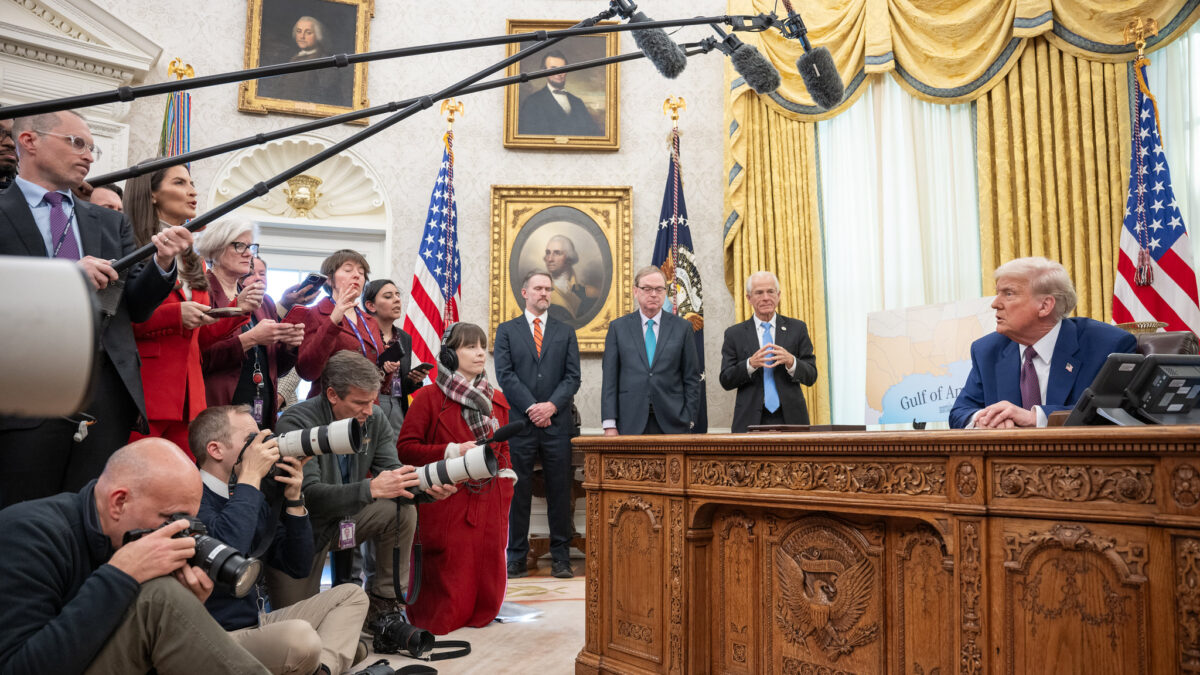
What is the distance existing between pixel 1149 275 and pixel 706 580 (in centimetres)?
340

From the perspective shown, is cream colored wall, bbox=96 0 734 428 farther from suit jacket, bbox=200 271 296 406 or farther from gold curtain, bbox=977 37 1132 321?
suit jacket, bbox=200 271 296 406

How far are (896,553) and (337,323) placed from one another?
2.34 meters

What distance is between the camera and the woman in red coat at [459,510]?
362 cm

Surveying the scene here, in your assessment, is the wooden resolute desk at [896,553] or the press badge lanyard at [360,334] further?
the press badge lanyard at [360,334]

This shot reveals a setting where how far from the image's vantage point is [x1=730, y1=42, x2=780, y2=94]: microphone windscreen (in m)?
2.34

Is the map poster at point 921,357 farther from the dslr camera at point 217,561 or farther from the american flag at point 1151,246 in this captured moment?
the dslr camera at point 217,561

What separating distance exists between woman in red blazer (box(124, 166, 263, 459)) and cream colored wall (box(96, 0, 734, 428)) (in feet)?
11.5

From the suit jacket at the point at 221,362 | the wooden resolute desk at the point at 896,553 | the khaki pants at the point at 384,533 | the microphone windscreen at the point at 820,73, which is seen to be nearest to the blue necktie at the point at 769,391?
the wooden resolute desk at the point at 896,553

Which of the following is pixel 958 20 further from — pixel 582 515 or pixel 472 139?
pixel 582 515

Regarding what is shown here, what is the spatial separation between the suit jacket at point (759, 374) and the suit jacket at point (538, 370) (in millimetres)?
1013

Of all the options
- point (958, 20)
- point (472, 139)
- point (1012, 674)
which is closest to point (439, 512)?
point (1012, 674)

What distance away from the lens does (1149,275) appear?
15.0 feet

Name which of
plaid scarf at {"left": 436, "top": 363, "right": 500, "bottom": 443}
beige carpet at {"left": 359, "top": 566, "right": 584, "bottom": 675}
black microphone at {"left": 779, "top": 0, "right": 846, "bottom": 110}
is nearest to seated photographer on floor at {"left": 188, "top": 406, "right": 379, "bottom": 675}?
beige carpet at {"left": 359, "top": 566, "right": 584, "bottom": 675}

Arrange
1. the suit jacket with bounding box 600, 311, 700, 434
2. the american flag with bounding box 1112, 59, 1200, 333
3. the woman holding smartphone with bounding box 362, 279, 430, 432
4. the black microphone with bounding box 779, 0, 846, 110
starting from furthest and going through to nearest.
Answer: the suit jacket with bounding box 600, 311, 700, 434
the american flag with bounding box 1112, 59, 1200, 333
the woman holding smartphone with bounding box 362, 279, 430, 432
the black microphone with bounding box 779, 0, 846, 110
